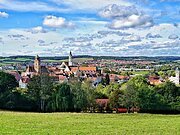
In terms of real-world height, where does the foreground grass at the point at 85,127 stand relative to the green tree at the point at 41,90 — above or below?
below

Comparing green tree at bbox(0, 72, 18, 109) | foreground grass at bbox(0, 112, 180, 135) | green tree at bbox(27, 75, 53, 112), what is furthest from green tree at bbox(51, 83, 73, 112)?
foreground grass at bbox(0, 112, 180, 135)

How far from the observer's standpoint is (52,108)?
7869 cm

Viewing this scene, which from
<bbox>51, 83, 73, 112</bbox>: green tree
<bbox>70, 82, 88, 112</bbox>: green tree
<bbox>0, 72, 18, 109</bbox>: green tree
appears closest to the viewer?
<bbox>0, 72, 18, 109</bbox>: green tree

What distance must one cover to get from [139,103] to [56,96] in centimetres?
1749

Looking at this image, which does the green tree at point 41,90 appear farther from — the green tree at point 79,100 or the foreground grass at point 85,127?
the foreground grass at point 85,127

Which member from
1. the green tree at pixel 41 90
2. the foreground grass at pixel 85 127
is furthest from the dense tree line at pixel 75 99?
the foreground grass at pixel 85 127

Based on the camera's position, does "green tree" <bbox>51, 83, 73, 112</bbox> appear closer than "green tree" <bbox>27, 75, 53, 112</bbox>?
Yes

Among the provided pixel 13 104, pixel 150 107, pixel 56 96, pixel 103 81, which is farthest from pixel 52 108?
pixel 103 81

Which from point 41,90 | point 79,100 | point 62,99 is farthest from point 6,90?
point 79,100

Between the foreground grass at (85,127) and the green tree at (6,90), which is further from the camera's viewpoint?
the green tree at (6,90)

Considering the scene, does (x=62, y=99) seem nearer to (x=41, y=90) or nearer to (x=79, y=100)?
(x=79, y=100)

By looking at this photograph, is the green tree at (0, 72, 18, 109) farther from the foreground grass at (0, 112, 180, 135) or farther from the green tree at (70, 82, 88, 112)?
the foreground grass at (0, 112, 180, 135)

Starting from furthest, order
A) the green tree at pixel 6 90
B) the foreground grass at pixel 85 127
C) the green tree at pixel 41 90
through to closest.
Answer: the green tree at pixel 41 90 < the green tree at pixel 6 90 < the foreground grass at pixel 85 127

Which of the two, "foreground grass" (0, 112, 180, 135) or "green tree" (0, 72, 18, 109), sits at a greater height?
"green tree" (0, 72, 18, 109)
